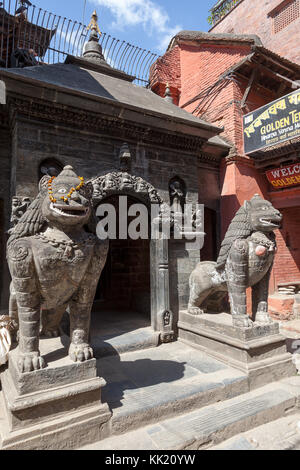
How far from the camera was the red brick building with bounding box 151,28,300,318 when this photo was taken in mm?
8148

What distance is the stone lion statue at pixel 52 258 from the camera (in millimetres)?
2883

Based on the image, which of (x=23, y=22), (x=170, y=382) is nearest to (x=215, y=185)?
(x=170, y=382)

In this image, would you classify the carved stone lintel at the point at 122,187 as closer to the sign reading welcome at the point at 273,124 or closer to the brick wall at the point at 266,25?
the sign reading welcome at the point at 273,124

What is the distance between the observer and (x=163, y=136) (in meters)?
6.46

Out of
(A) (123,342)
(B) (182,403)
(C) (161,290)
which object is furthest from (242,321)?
(A) (123,342)

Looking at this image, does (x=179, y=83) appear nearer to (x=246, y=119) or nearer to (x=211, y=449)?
(x=246, y=119)

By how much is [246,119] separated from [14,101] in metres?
6.34

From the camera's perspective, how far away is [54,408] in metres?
2.88

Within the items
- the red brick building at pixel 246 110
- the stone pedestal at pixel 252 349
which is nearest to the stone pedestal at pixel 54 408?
the stone pedestal at pixel 252 349

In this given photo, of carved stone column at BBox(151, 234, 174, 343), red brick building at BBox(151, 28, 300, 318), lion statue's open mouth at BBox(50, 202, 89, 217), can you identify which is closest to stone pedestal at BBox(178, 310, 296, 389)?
carved stone column at BBox(151, 234, 174, 343)

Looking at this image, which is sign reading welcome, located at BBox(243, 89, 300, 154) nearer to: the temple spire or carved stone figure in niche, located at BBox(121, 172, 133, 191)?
carved stone figure in niche, located at BBox(121, 172, 133, 191)

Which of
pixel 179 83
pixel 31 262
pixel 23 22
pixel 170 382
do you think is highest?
pixel 23 22
